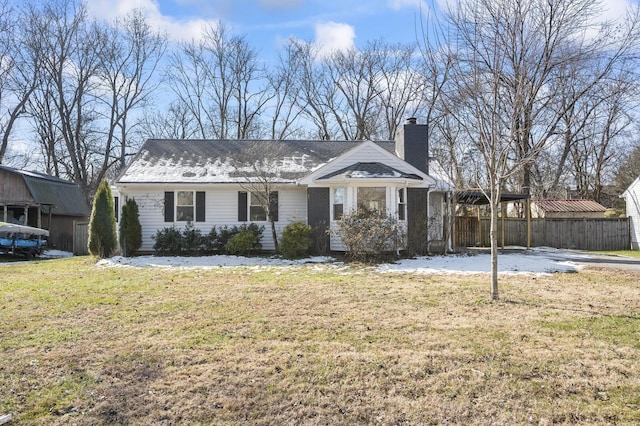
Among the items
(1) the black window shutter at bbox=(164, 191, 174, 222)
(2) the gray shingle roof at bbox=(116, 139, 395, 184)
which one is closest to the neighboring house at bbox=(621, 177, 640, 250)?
(2) the gray shingle roof at bbox=(116, 139, 395, 184)

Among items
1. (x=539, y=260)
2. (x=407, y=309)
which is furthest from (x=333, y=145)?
(x=407, y=309)

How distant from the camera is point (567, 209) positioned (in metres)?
26.5

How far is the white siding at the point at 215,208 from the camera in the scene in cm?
1598

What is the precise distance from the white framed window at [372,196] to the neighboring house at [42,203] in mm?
15894

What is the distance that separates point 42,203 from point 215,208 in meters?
11.0

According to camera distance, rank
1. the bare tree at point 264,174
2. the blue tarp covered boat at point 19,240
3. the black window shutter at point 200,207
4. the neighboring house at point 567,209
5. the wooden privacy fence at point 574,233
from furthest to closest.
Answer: the neighboring house at point 567,209 < the wooden privacy fence at point 574,233 < the blue tarp covered boat at point 19,240 < the black window shutter at point 200,207 < the bare tree at point 264,174

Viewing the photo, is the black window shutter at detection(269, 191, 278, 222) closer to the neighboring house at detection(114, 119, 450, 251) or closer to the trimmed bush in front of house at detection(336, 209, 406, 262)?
the neighboring house at detection(114, 119, 450, 251)

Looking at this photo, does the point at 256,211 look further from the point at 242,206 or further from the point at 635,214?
the point at 635,214

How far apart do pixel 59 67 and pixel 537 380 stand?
32.5 m

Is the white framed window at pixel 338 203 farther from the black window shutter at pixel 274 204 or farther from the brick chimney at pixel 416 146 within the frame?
the brick chimney at pixel 416 146

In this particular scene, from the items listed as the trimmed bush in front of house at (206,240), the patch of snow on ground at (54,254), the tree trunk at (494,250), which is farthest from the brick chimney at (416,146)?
the patch of snow on ground at (54,254)

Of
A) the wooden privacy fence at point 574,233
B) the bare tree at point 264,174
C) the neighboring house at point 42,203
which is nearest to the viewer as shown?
the bare tree at point 264,174

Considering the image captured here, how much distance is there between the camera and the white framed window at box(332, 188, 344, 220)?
14.9 meters

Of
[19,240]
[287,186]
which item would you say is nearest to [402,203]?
[287,186]
